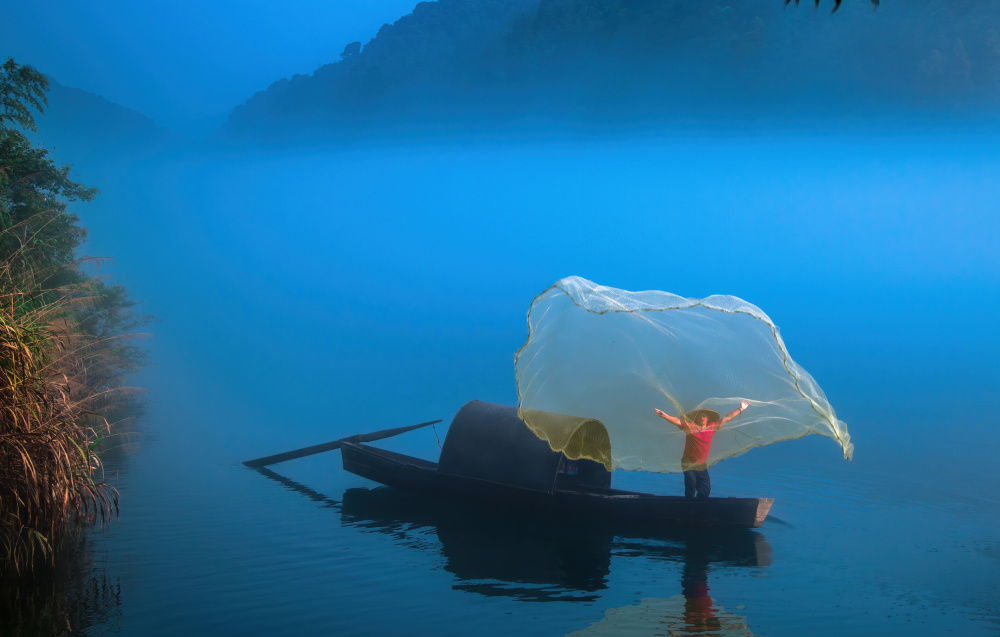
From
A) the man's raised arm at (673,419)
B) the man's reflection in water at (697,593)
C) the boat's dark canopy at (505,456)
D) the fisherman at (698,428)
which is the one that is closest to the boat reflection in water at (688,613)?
the man's reflection in water at (697,593)

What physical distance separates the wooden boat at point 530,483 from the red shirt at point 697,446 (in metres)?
2.00

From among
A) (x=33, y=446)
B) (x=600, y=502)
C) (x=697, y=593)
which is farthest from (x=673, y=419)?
→ (x=33, y=446)

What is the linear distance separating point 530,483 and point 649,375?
3497mm

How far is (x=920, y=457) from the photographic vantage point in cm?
1841

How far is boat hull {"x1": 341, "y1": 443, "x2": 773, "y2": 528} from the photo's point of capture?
10883mm

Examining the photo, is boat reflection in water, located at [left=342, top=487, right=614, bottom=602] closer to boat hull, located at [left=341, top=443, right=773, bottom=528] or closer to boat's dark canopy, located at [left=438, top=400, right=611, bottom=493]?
boat hull, located at [left=341, top=443, right=773, bottom=528]

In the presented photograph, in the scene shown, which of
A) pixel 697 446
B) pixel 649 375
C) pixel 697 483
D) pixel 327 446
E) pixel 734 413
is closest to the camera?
pixel 734 413

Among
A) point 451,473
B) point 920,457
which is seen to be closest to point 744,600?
point 451,473

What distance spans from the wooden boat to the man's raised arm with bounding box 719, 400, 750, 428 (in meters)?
2.32

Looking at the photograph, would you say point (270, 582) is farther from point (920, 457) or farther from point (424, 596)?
point (920, 457)

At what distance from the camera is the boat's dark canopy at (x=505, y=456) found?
39.2 ft

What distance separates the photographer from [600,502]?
1139 cm

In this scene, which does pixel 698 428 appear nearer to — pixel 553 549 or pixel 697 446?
pixel 697 446

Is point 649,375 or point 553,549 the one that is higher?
point 649,375
